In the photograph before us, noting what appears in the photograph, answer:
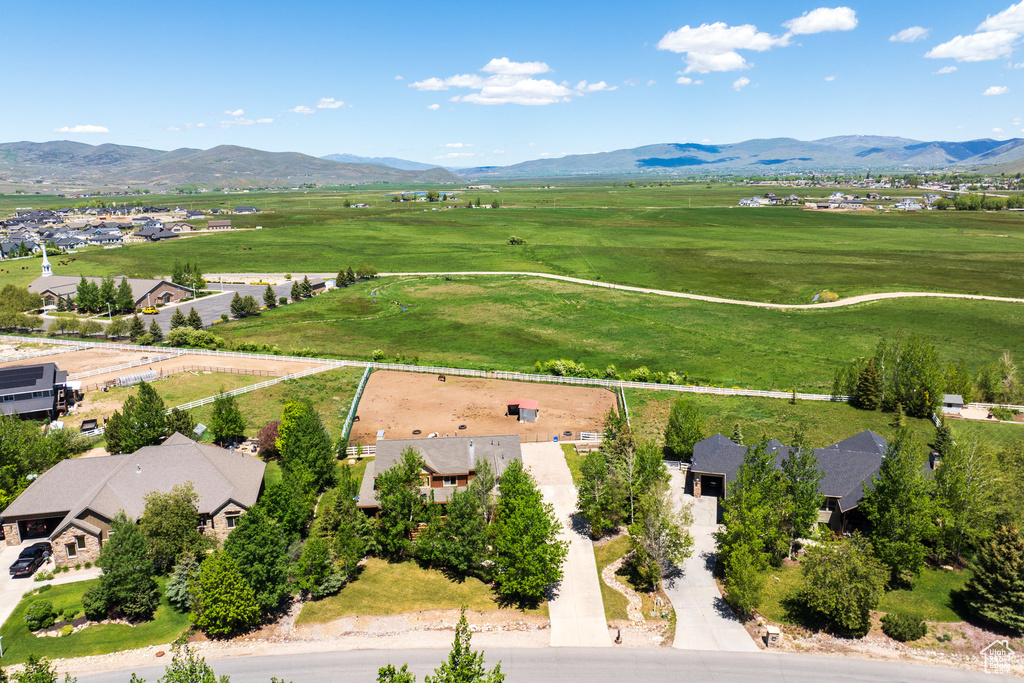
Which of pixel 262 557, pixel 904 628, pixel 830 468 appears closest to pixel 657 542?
pixel 904 628

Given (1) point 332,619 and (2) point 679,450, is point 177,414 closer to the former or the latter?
(1) point 332,619

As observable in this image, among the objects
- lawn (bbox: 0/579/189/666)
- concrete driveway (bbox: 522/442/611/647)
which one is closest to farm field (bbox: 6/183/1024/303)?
concrete driveway (bbox: 522/442/611/647)

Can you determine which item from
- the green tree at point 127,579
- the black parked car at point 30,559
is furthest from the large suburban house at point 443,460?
the black parked car at point 30,559

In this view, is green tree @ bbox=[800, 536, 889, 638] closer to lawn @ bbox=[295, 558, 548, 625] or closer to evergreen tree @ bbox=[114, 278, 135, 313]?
lawn @ bbox=[295, 558, 548, 625]

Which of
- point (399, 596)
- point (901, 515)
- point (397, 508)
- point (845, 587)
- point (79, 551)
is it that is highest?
point (901, 515)

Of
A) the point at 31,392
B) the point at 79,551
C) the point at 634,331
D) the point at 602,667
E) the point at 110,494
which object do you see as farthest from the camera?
the point at 634,331

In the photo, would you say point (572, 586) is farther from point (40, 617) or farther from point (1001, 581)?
point (40, 617)
